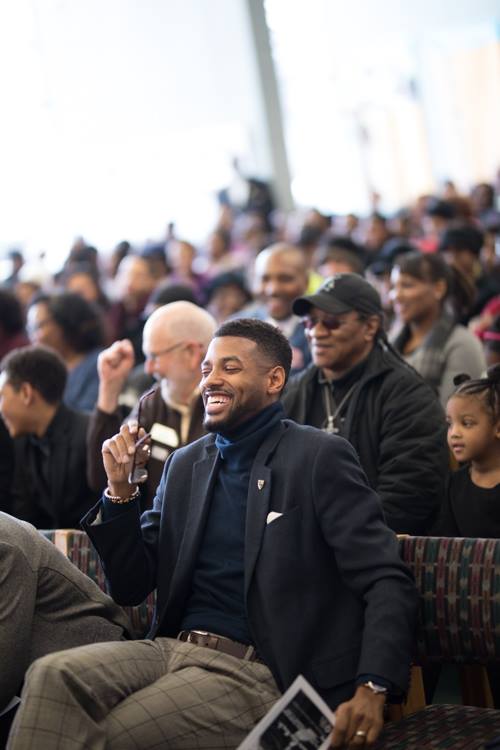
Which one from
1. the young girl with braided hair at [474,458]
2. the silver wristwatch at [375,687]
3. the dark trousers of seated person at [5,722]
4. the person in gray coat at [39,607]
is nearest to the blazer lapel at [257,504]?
the silver wristwatch at [375,687]

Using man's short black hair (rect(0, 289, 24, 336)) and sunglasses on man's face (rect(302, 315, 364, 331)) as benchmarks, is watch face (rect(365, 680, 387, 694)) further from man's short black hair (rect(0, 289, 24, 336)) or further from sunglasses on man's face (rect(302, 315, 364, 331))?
man's short black hair (rect(0, 289, 24, 336))

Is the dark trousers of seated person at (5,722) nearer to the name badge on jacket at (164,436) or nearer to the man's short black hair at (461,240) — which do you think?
the name badge on jacket at (164,436)

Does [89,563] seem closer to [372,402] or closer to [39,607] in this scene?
[39,607]

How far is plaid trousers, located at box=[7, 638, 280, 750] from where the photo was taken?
8.85 ft

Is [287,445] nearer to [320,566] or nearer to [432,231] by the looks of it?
[320,566]

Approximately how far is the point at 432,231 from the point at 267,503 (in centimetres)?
696

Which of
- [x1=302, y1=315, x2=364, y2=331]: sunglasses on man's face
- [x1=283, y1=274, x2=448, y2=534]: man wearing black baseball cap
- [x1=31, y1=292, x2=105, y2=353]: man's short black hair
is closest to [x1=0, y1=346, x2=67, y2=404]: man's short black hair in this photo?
[x1=283, y1=274, x2=448, y2=534]: man wearing black baseball cap

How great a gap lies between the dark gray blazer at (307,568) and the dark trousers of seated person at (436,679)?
72cm

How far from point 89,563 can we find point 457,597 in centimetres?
118

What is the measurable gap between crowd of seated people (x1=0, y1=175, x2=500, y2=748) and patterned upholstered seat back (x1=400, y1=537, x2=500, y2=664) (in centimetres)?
67

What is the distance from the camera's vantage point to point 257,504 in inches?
122

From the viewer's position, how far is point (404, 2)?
49.2ft

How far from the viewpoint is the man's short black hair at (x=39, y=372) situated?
5.02 meters

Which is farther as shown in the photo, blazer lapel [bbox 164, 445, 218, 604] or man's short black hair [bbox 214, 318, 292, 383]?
man's short black hair [bbox 214, 318, 292, 383]
